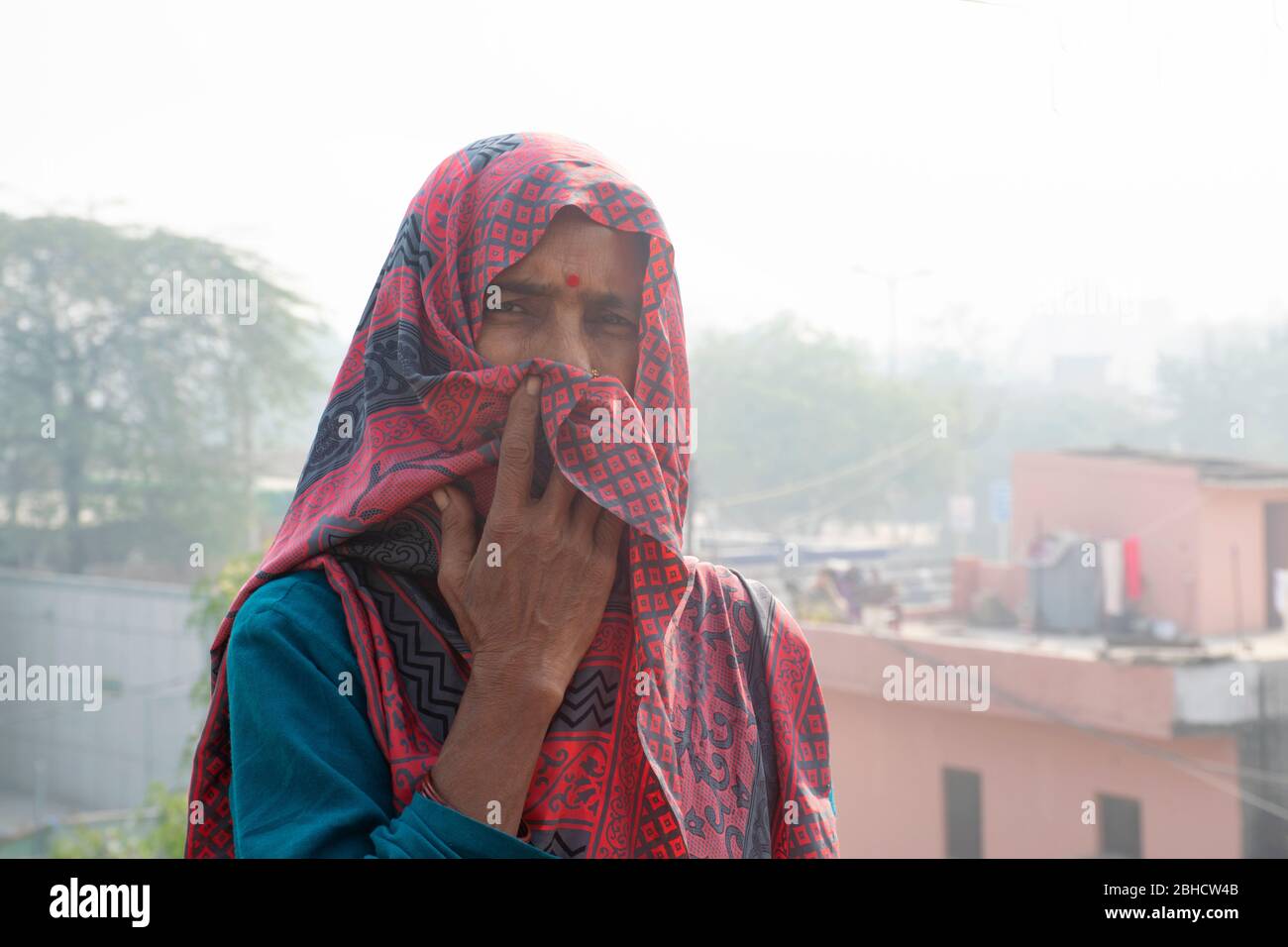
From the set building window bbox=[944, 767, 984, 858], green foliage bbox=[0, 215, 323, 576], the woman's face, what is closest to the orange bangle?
the woman's face

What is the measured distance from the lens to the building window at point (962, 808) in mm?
8203

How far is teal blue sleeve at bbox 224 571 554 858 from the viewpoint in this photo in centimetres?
68

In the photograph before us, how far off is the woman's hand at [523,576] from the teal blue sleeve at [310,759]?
0.09 metres

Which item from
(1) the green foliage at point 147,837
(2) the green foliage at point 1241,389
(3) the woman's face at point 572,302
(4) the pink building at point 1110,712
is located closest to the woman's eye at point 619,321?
(3) the woman's face at point 572,302

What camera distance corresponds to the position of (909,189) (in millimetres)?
11711

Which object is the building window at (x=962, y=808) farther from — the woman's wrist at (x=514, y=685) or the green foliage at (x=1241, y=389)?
the woman's wrist at (x=514, y=685)

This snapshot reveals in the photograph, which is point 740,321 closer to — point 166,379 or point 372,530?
point 166,379

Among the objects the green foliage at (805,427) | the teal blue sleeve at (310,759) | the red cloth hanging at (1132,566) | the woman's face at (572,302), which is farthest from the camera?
the green foliage at (805,427)

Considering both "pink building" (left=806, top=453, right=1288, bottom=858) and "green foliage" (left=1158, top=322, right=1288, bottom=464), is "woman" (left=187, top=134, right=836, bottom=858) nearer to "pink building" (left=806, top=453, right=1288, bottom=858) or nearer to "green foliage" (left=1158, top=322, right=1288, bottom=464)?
"pink building" (left=806, top=453, right=1288, bottom=858)

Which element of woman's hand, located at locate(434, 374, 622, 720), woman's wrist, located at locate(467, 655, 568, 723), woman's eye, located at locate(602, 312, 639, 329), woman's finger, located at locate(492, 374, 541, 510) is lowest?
woman's wrist, located at locate(467, 655, 568, 723)

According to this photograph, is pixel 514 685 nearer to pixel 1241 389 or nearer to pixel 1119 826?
pixel 1119 826

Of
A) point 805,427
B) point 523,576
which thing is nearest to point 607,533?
point 523,576

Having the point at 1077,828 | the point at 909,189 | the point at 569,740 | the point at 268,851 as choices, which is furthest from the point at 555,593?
the point at 909,189

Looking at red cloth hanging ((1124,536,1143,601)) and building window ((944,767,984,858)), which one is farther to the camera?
red cloth hanging ((1124,536,1143,601))
